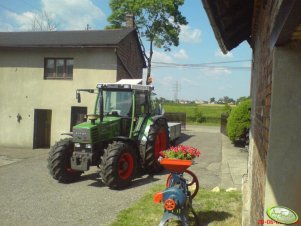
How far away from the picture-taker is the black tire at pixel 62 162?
1010 cm

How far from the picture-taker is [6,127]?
1895 centimetres

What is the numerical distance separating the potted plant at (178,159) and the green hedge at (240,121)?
11187mm

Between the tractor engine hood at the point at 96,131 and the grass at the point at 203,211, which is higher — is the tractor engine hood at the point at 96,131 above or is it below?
above

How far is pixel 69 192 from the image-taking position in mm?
9320

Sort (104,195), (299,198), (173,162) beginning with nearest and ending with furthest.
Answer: (299,198), (173,162), (104,195)

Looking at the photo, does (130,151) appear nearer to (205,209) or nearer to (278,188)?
(205,209)

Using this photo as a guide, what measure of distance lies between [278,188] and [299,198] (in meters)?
0.14

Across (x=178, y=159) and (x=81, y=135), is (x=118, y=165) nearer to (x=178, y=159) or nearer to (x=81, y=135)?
(x=81, y=135)

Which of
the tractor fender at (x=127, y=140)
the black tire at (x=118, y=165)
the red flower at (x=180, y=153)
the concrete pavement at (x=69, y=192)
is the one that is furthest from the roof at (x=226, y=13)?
the tractor fender at (x=127, y=140)

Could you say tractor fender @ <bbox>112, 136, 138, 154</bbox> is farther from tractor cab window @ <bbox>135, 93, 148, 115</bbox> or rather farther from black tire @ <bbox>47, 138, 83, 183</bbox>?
black tire @ <bbox>47, 138, 83, 183</bbox>

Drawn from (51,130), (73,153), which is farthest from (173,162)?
(51,130)

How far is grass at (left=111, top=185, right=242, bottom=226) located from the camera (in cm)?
692

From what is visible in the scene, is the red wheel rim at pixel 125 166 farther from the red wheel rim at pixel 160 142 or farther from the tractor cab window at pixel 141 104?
the tractor cab window at pixel 141 104

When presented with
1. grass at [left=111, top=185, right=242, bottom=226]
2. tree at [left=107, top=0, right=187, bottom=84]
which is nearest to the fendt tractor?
grass at [left=111, top=185, right=242, bottom=226]
